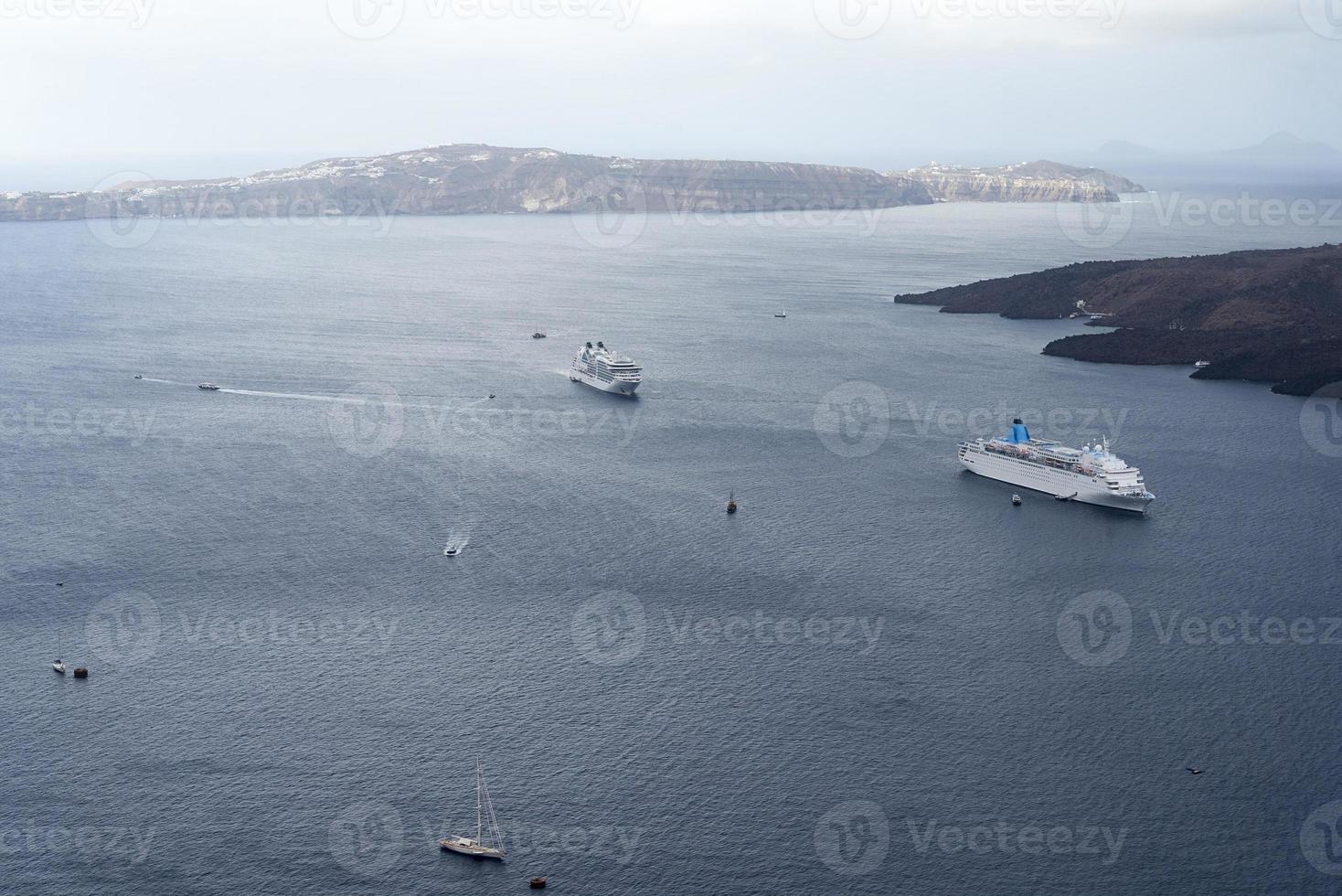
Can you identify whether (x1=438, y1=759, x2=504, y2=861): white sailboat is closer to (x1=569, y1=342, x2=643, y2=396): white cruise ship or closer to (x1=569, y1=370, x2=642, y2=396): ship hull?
(x1=569, y1=370, x2=642, y2=396): ship hull

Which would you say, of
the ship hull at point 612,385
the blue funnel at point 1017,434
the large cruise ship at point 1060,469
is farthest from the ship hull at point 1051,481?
the ship hull at point 612,385

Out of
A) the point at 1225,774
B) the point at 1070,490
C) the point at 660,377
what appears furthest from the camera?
the point at 660,377

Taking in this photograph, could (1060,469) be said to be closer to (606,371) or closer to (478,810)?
(606,371)

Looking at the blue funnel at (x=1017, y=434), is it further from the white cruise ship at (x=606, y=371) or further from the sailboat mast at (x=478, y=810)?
the sailboat mast at (x=478, y=810)

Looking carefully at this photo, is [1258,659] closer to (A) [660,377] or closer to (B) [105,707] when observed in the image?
(B) [105,707]

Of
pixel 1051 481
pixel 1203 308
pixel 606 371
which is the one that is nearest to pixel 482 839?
pixel 1051 481

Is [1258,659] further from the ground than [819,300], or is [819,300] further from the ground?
[819,300]

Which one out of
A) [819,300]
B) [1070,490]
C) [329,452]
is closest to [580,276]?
[819,300]
